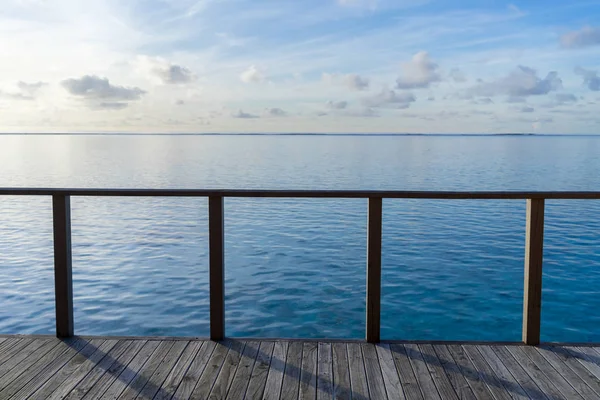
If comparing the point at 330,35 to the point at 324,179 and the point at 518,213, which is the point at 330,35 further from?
the point at 518,213

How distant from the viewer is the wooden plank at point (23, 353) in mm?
2629

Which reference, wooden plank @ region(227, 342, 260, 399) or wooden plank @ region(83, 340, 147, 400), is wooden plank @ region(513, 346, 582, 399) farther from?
wooden plank @ region(83, 340, 147, 400)

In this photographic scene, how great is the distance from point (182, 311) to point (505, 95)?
41787 mm

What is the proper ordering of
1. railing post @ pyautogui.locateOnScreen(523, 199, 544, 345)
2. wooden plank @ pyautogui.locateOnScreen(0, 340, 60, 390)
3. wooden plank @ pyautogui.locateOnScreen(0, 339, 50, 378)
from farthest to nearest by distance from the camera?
1. railing post @ pyautogui.locateOnScreen(523, 199, 544, 345)
2. wooden plank @ pyautogui.locateOnScreen(0, 339, 50, 378)
3. wooden plank @ pyautogui.locateOnScreen(0, 340, 60, 390)

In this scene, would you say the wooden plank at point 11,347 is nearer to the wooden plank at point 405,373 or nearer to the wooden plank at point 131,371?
the wooden plank at point 131,371

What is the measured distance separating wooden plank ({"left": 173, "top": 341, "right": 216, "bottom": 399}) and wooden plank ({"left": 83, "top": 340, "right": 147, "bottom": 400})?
12.5 inches

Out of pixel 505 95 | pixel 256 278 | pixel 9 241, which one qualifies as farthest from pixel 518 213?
pixel 505 95

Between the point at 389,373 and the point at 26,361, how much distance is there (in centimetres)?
177

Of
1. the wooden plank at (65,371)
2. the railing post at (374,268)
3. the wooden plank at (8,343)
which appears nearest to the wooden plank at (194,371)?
the wooden plank at (65,371)

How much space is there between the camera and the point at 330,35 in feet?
115

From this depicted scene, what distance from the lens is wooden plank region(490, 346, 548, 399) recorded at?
236 centimetres

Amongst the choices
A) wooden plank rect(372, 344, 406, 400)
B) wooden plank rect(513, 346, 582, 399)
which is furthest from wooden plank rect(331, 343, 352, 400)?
wooden plank rect(513, 346, 582, 399)

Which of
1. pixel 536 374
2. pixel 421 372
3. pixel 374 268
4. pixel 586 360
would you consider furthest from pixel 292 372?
pixel 586 360

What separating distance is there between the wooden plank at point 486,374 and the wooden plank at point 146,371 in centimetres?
154
